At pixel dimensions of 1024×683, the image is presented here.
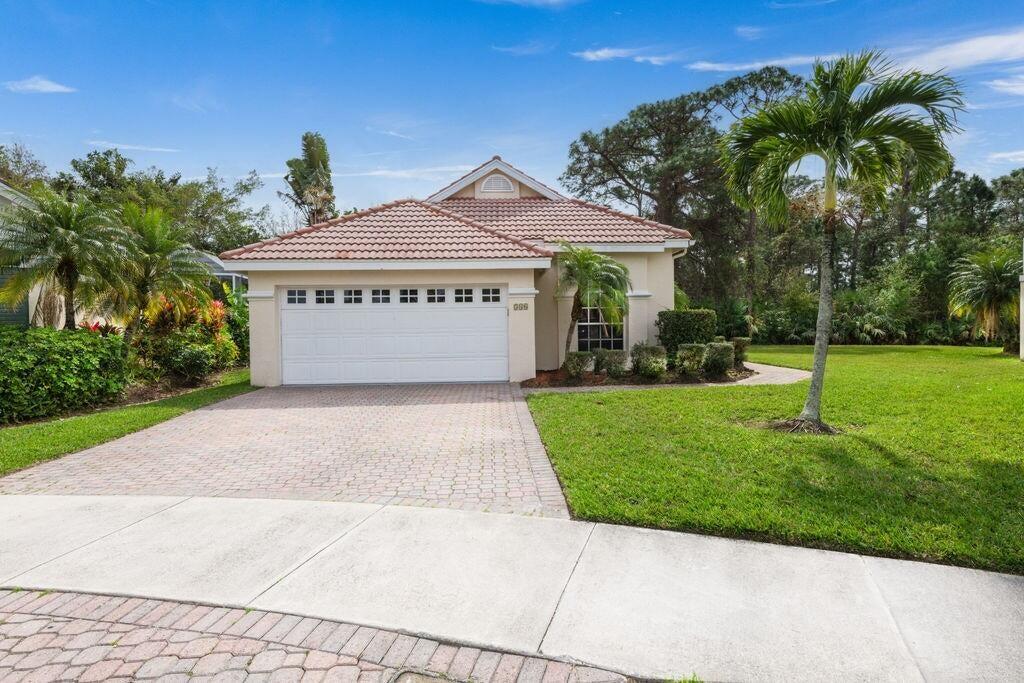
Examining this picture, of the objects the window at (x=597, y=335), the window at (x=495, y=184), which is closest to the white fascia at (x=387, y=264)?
the window at (x=597, y=335)

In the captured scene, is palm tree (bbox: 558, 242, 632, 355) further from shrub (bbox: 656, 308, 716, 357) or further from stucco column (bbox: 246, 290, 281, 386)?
stucco column (bbox: 246, 290, 281, 386)

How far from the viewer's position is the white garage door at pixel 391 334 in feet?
42.7

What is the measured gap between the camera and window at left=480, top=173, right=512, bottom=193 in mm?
18266

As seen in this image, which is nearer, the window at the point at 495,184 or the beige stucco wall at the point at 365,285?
the beige stucco wall at the point at 365,285

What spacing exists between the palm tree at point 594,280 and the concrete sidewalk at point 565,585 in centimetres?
852

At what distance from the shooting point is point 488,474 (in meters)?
6.09

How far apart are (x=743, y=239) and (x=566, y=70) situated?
18.8 metres

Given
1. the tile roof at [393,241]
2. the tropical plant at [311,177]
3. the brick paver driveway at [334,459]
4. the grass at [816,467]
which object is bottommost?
the brick paver driveway at [334,459]

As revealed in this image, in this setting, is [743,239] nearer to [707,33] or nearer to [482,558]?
[707,33]

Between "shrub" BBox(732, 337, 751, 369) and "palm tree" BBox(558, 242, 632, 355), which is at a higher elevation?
"palm tree" BBox(558, 242, 632, 355)

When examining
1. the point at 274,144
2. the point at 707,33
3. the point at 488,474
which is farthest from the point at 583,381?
the point at 274,144

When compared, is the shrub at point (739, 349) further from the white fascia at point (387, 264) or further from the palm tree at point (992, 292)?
the palm tree at point (992, 292)

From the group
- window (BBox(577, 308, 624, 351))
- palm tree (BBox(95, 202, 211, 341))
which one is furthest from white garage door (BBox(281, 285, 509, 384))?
window (BBox(577, 308, 624, 351))

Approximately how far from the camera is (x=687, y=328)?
14.2 m
